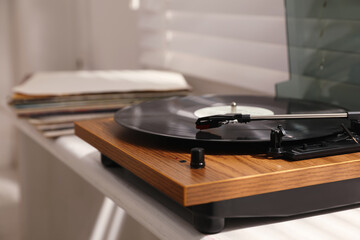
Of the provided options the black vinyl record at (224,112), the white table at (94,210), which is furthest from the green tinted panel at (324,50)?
the white table at (94,210)

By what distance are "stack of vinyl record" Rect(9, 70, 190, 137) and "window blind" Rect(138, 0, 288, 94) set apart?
0.50 ft

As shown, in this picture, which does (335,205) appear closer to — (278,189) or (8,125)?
(278,189)

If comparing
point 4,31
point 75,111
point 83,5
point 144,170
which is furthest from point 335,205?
point 4,31

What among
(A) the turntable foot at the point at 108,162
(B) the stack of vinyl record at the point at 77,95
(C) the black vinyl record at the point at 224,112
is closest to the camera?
(C) the black vinyl record at the point at 224,112

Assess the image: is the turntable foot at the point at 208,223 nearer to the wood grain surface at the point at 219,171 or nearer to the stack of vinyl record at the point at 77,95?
the wood grain surface at the point at 219,171

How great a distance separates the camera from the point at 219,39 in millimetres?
1263

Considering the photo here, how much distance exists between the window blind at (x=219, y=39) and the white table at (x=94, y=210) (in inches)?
16.4

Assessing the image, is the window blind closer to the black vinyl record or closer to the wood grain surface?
the black vinyl record

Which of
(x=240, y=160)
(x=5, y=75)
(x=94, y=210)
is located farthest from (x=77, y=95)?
(x=5, y=75)

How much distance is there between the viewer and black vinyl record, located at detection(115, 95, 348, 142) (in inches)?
22.6

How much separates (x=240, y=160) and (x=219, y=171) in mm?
51

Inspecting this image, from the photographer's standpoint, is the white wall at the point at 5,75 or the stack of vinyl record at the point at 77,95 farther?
the white wall at the point at 5,75

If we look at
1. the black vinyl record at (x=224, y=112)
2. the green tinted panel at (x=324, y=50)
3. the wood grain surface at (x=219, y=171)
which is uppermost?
the green tinted panel at (x=324, y=50)

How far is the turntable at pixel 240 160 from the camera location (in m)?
0.48
